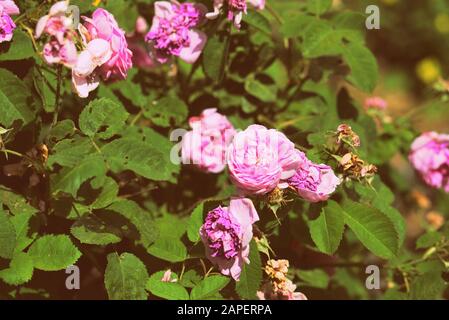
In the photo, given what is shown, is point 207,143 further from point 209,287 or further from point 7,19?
point 7,19

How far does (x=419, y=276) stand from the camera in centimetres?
172

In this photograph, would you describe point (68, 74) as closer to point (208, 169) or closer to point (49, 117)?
point (49, 117)

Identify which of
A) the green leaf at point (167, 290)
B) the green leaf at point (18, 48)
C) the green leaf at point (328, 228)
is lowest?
the green leaf at point (167, 290)

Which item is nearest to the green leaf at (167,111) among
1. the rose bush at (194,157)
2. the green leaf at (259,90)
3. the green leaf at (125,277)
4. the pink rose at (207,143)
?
the rose bush at (194,157)

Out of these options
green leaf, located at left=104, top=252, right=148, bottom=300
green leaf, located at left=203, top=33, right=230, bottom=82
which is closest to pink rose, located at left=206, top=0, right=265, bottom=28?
green leaf, located at left=203, top=33, right=230, bottom=82

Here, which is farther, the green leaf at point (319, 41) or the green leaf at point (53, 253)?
the green leaf at point (319, 41)

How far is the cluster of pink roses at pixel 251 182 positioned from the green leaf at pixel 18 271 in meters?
0.40

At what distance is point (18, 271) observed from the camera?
1.35 metres

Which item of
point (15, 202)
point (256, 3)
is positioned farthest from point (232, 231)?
point (256, 3)

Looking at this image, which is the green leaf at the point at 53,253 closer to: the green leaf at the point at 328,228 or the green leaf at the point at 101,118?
the green leaf at the point at 101,118

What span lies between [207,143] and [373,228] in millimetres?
479

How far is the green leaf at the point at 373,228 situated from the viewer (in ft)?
4.79

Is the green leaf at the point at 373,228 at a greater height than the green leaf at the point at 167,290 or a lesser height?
greater

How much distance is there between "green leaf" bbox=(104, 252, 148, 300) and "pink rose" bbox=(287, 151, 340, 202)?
15.8 inches
